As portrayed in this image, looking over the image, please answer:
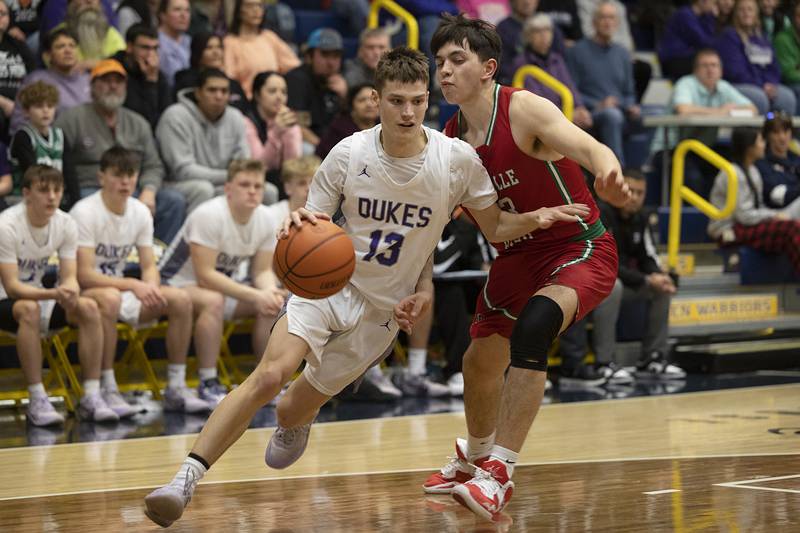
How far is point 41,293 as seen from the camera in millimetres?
7301

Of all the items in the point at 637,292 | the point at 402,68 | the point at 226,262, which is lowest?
the point at 637,292

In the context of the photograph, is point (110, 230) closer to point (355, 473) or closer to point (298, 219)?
point (355, 473)

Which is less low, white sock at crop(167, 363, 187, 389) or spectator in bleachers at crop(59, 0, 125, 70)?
spectator in bleachers at crop(59, 0, 125, 70)

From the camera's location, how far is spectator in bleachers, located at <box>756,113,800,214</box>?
1105 cm

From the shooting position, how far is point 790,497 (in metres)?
4.78

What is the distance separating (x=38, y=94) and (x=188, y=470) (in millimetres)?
4412

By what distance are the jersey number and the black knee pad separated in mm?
528

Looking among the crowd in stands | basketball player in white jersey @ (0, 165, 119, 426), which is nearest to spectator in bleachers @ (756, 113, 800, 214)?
the crowd in stands

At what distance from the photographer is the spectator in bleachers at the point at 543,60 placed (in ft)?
35.7

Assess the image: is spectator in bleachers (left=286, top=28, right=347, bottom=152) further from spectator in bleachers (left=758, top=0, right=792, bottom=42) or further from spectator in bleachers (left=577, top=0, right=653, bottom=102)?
spectator in bleachers (left=758, top=0, right=792, bottom=42)

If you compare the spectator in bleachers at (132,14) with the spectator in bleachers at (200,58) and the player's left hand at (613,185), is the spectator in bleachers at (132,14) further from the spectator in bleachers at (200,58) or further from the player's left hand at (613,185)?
the player's left hand at (613,185)

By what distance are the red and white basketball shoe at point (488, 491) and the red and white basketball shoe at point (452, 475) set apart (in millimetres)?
544

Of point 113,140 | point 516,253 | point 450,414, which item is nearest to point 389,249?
point 516,253

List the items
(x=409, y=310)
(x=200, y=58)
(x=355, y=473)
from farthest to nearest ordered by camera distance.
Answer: (x=200, y=58)
(x=355, y=473)
(x=409, y=310)
